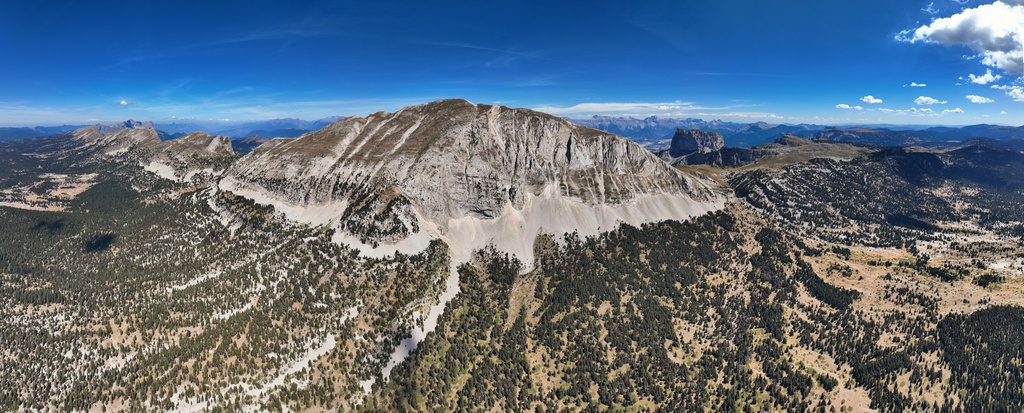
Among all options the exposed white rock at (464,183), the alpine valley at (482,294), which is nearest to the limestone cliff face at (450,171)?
the exposed white rock at (464,183)

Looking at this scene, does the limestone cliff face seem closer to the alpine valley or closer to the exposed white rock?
the exposed white rock

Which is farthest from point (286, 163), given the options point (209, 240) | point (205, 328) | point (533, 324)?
point (533, 324)

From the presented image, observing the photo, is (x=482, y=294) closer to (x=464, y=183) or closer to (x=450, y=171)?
(x=464, y=183)

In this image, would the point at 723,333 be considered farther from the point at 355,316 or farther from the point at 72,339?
the point at 72,339

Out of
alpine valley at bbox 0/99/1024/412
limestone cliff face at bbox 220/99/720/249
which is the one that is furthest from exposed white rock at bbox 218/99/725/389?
alpine valley at bbox 0/99/1024/412

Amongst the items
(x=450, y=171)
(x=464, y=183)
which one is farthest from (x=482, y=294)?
(x=450, y=171)

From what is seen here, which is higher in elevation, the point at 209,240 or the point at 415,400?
the point at 209,240
